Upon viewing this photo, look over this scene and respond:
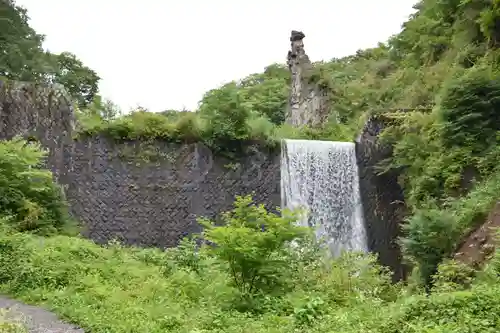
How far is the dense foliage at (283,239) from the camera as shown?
20.3 feet

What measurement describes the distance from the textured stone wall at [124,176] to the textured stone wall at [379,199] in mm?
3743

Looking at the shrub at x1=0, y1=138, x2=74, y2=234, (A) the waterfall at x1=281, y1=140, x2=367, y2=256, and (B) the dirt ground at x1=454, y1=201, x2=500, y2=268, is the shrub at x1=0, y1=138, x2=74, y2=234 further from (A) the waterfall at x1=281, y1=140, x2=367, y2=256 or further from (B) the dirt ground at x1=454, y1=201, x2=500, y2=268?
(B) the dirt ground at x1=454, y1=201, x2=500, y2=268

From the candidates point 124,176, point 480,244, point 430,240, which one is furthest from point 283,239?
point 124,176

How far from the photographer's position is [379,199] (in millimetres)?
16062

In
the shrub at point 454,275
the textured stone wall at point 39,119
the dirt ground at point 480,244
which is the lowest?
the shrub at point 454,275

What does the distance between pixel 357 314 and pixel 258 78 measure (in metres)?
42.5

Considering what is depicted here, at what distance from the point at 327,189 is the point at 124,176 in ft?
20.4

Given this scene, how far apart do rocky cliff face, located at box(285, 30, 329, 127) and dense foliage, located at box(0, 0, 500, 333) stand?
158 inches

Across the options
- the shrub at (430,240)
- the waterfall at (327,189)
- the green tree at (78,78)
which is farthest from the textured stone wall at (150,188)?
the green tree at (78,78)

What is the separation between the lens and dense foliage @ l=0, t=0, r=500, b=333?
20.3 ft

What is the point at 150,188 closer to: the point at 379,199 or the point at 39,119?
the point at 39,119

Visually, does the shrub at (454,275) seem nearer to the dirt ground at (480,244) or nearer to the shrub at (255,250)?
the dirt ground at (480,244)

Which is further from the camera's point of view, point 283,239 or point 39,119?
point 39,119

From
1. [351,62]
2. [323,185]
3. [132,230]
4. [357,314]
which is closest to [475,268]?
[357,314]
